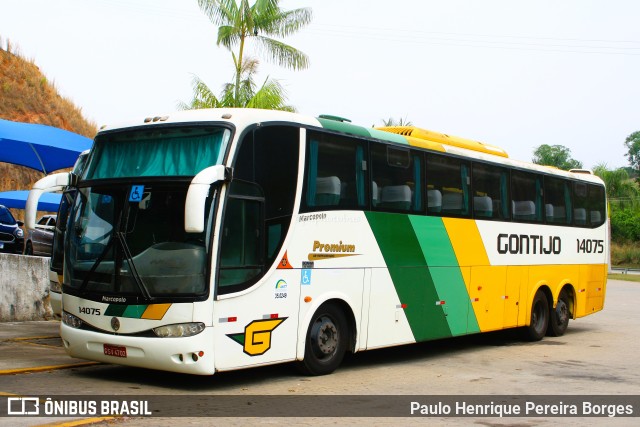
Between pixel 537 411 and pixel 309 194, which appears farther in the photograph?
pixel 309 194

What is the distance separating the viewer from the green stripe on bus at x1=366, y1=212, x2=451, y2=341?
12.3m

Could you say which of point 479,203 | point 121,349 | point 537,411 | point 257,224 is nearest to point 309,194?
point 257,224

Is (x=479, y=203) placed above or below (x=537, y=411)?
above

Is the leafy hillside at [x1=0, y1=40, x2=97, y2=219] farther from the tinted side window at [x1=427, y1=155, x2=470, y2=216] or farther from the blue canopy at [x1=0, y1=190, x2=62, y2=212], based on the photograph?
the tinted side window at [x1=427, y1=155, x2=470, y2=216]

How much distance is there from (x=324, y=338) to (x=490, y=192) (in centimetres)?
546

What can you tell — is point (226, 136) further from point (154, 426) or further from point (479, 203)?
point (479, 203)

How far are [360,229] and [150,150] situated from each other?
3.21 metres

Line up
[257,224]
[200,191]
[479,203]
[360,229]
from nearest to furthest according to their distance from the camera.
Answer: [200,191]
[257,224]
[360,229]
[479,203]

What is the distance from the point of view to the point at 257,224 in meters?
10.1

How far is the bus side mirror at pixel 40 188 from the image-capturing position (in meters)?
10.5

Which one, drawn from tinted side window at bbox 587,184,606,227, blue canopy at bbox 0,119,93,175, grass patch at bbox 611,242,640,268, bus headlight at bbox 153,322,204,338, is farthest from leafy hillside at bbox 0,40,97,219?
grass patch at bbox 611,242,640,268

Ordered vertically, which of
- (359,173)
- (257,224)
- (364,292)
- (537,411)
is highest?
(359,173)

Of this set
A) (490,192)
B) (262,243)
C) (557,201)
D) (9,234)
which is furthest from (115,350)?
(9,234)

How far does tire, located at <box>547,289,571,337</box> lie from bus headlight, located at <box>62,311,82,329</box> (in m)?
10.5
